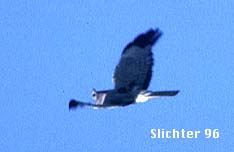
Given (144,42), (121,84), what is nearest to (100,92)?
(121,84)

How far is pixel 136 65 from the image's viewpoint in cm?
607

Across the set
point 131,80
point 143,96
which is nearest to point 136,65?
point 131,80

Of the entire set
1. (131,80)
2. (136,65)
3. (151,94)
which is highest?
Result: (136,65)

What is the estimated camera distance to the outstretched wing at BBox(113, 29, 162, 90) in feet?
19.7

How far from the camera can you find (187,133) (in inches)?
259

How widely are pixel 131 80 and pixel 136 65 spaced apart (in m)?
0.13

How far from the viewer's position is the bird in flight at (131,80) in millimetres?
6004

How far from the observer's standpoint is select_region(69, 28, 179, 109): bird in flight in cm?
600

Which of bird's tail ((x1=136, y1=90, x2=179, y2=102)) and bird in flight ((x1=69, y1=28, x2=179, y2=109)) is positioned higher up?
bird in flight ((x1=69, y1=28, x2=179, y2=109))

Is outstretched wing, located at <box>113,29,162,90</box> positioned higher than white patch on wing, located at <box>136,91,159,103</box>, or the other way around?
outstretched wing, located at <box>113,29,162,90</box>

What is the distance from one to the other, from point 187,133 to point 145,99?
0.74 metres

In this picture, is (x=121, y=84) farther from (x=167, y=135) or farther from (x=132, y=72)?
(x=167, y=135)

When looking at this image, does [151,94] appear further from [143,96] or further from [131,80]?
[131,80]

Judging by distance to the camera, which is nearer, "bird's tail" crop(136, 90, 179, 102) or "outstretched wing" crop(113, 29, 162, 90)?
"bird's tail" crop(136, 90, 179, 102)
